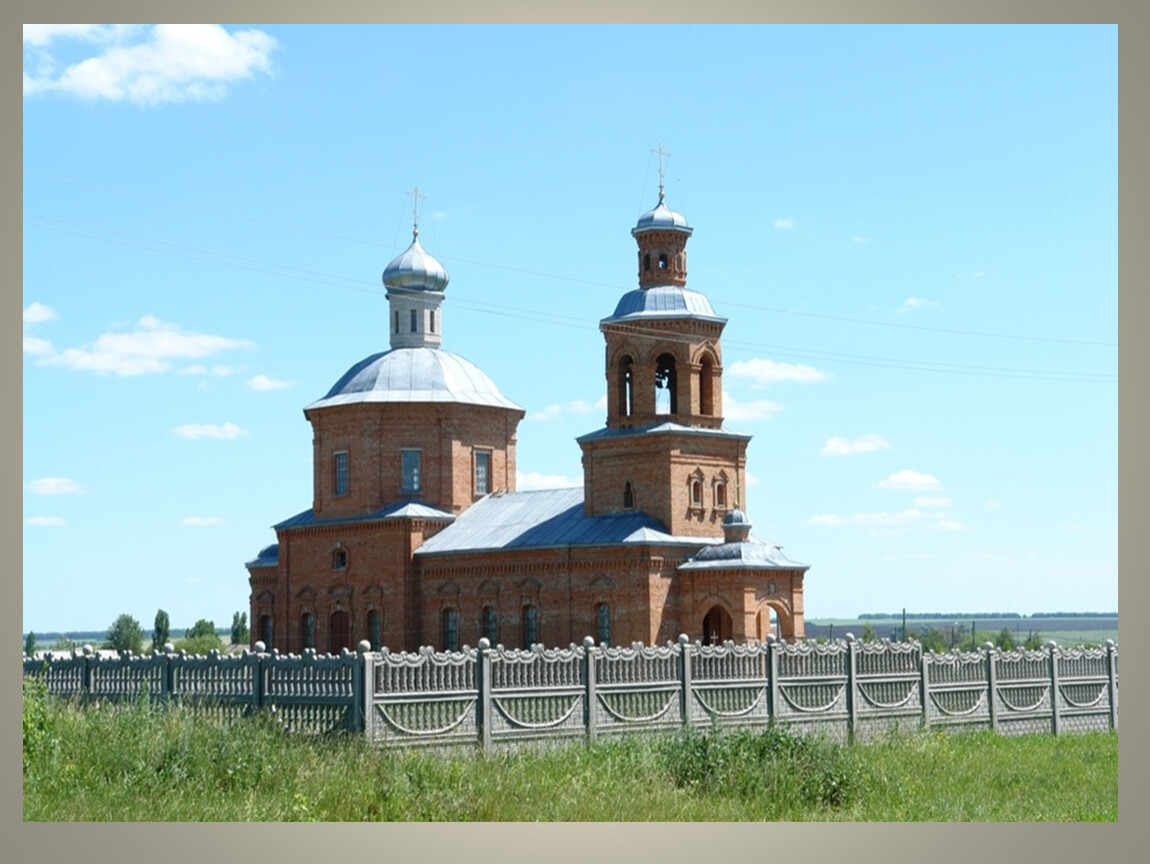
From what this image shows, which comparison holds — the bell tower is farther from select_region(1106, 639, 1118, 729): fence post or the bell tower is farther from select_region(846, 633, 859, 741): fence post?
select_region(846, 633, 859, 741): fence post

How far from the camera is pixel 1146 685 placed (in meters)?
13.1

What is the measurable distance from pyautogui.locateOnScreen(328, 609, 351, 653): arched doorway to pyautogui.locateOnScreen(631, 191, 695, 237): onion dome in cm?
1239

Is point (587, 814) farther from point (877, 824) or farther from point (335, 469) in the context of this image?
point (335, 469)

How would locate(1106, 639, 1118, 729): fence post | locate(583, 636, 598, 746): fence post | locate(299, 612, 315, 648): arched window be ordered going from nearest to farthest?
locate(583, 636, 598, 746): fence post → locate(1106, 639, 1118, 729): fence post → locate(299, 612, 315, 648): arched window

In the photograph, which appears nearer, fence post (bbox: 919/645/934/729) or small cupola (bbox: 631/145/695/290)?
fence post (bbox: 919/645/934/729)

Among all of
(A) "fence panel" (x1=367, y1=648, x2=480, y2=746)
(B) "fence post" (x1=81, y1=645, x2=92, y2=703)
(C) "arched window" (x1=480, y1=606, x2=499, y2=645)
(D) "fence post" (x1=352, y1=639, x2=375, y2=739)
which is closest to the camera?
(D) "fence post" (x1=352, y1=639, x2=375, y2=739)

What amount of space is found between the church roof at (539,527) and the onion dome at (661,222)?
21.8ft

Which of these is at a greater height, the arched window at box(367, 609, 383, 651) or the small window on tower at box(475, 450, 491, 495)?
the small window on tower at box(475, 450, 491, 495)

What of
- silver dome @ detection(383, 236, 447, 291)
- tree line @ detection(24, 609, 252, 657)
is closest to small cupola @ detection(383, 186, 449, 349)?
silver dome @ detection(383, 236, 447, 291)

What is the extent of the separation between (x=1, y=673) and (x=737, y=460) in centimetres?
2778

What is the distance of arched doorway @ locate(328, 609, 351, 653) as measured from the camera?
43.3 m

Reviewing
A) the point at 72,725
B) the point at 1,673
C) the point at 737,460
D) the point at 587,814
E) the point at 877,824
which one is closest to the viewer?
the point at 1,673

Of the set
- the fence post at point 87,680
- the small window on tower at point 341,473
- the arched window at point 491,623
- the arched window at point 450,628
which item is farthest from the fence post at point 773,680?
the small window on tower at point 341,473

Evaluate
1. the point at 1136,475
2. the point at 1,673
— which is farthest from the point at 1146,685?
the point at 1,673
